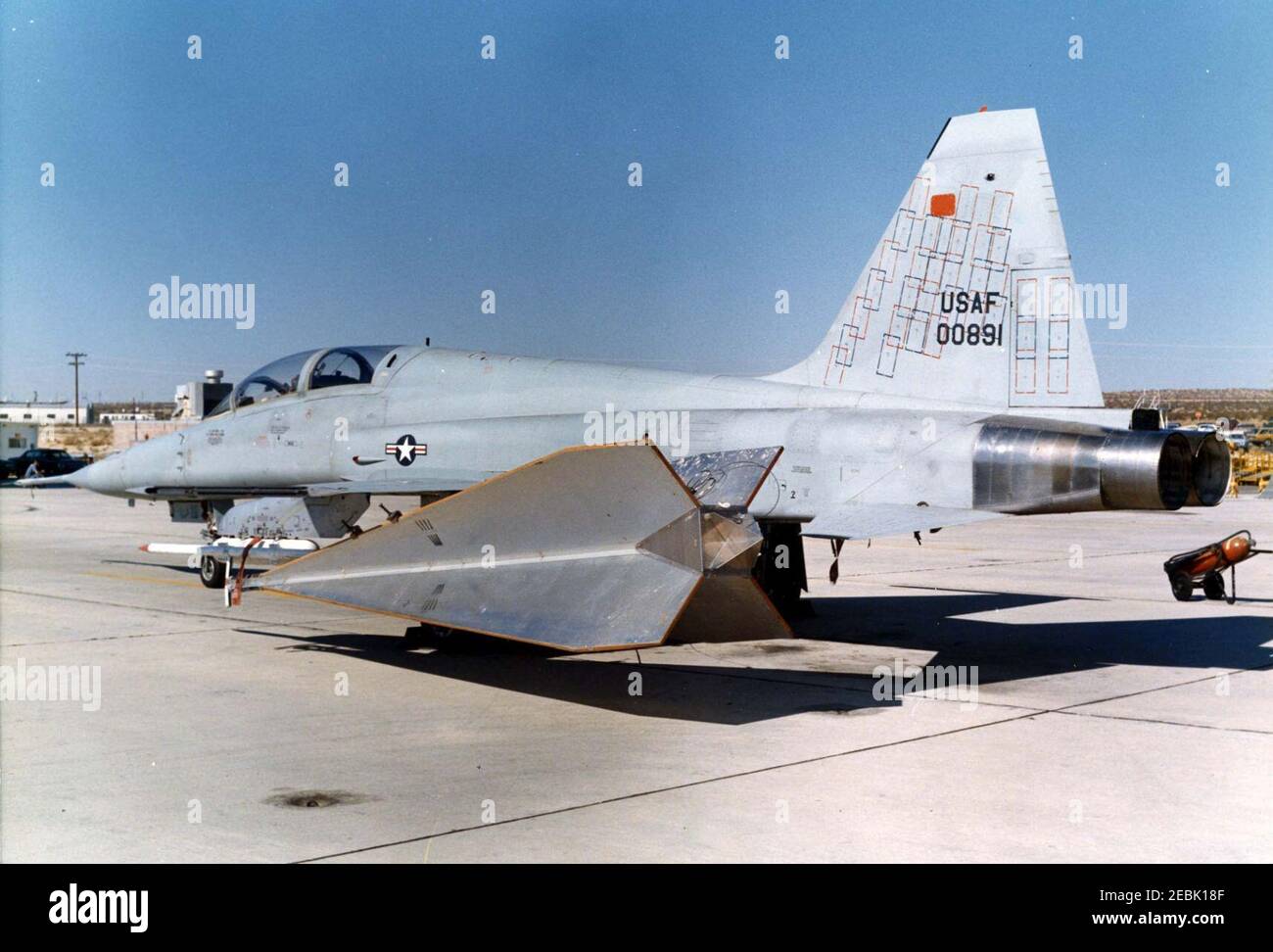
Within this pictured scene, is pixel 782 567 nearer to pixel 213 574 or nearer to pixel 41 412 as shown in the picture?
pixel 213 574

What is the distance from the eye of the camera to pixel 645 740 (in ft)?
25.6

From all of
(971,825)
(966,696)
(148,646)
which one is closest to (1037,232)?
(966,696)

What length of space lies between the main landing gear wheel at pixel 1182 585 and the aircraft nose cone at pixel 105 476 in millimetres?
12970

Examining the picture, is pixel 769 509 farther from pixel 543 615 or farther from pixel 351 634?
pixel 351 634

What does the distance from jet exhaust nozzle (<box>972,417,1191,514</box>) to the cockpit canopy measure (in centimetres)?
691

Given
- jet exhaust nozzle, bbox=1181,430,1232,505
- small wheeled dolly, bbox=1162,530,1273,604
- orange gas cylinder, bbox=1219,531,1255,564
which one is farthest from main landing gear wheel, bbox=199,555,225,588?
orange gas cylinder, bbox=1219,531,1255,564

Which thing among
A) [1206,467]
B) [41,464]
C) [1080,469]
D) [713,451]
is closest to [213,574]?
[713,451]

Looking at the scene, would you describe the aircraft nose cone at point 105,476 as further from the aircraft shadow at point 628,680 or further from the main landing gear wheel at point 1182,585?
the main landing gear wheel at point 1182,585

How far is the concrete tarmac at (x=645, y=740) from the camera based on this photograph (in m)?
5.72

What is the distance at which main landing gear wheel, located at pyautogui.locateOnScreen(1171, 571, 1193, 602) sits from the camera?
14.6m

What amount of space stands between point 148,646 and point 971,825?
8463 mm

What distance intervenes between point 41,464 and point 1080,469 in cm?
5516
